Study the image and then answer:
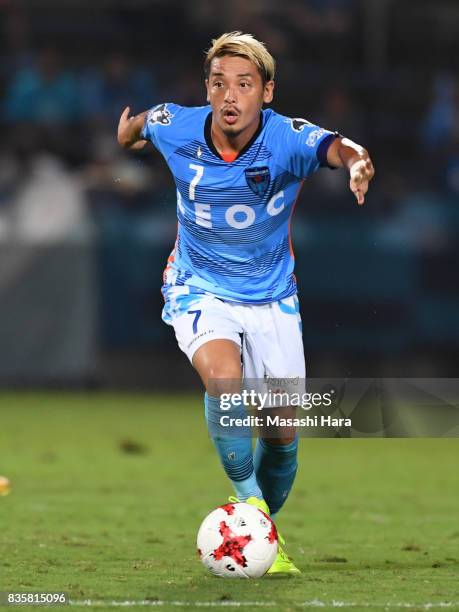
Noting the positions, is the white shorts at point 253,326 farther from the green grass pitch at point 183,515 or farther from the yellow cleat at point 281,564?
the green grass pitch at point 183,515

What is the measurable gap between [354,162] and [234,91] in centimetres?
77

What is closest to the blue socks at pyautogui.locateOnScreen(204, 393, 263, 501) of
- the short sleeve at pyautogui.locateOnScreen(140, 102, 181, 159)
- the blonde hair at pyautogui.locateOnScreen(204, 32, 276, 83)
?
the short sleeve at pyautogui.locateOnScreen(140, 102, 181, 159)

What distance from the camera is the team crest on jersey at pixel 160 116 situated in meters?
6.82

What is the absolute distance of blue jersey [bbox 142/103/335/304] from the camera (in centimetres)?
649

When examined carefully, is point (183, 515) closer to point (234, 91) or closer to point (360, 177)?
point (234, 91)

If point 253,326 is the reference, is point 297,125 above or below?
above

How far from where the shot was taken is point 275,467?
6.77m

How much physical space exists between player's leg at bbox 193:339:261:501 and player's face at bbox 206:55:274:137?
3.26 ft

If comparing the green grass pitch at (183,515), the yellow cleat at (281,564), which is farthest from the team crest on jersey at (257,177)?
the green grass pitch at (183,515)

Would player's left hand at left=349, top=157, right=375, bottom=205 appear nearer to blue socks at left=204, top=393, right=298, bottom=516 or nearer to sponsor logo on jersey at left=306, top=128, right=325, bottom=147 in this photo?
sponsor logo on jersey at left=306, top=128, right=325, bottom=147

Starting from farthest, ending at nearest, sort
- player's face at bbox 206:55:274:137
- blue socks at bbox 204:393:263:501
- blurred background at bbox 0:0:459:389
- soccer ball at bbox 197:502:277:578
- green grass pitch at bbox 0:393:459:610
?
blurred background at bbox 0:0:459:389
player's face at bbox 206:55:274:137
blue socks at bbox 204:393:263:501
soccer ball at bbox 197:502:277:578
green grass pitch at bbox 0:393:459:610

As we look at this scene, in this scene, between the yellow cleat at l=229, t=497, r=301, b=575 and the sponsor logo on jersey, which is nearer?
the yellow cleat at l=229, t=497, r=301, b=575

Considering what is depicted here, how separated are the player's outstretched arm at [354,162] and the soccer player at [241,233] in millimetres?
22

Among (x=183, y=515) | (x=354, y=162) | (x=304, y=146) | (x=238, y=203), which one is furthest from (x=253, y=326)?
(x=183, y=515)
